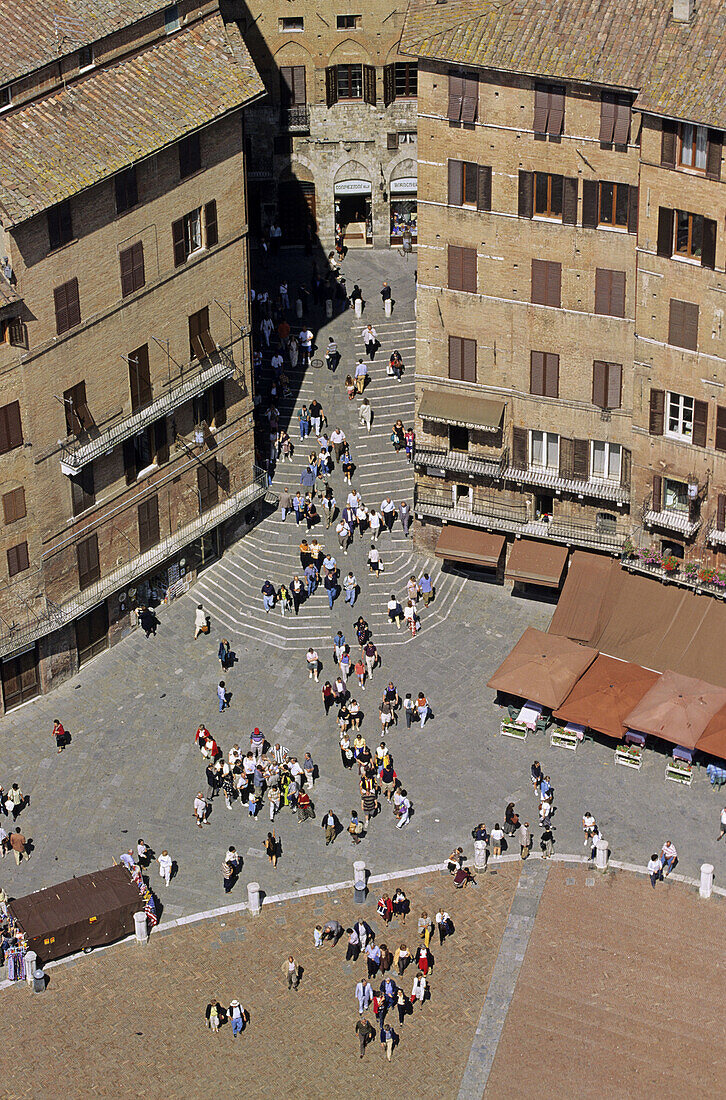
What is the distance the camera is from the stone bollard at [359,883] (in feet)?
331

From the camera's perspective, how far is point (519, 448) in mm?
113438

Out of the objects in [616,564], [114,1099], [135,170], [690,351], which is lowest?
[114,1099]

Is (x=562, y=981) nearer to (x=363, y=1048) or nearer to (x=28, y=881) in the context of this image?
(x=363, y=1048)

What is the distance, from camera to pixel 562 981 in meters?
98.1

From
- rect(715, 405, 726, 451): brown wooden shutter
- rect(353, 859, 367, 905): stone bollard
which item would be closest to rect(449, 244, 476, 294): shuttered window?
rect(715, 405, 726, 451): brown wooden shutter

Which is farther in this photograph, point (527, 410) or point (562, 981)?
point (527, 410)

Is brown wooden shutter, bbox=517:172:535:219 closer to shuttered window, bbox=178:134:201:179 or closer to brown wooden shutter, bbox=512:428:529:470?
brown wooden shutter, bbox=512:428:529:470

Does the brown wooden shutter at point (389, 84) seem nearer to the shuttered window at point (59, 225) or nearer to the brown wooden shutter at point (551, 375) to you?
the brown wooden shutter at point (551, 375)

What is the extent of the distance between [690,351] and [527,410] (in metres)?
9.00

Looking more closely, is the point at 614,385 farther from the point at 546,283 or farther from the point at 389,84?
the point at 389,84

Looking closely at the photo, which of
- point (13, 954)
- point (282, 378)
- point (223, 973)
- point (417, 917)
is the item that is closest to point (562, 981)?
point (417, 917)

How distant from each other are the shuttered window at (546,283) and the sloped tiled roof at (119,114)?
14236 millimetres

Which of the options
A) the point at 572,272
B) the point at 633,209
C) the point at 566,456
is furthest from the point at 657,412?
the point at 633,209

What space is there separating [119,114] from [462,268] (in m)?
16.4
